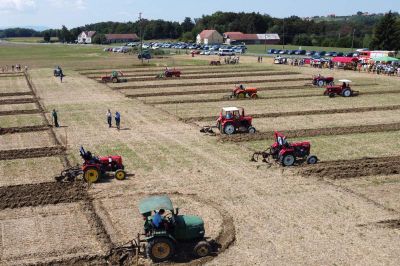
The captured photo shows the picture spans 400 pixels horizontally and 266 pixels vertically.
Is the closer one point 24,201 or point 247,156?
point 24,201

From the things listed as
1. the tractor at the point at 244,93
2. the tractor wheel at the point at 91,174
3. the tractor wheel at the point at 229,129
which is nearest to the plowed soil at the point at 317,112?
the tractor wheel at the point at 229,129

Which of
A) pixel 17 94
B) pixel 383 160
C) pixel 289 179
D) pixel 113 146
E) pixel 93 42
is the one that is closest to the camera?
pixel 289 179

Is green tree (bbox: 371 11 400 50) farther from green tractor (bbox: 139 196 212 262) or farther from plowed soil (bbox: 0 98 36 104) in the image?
green tractor (bbox: 139 196 212 262)

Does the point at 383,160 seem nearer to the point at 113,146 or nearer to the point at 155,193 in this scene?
the point at 155,193

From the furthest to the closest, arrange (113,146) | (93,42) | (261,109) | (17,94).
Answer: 1. (93,42)
2. (17,94)
3. (261,109)
4. (113,146)

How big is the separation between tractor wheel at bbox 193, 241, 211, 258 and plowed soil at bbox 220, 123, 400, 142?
1317 cm

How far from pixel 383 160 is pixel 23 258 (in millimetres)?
15888

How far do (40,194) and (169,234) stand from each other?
23.9 ft

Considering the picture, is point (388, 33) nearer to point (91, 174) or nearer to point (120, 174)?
point (120, 174)

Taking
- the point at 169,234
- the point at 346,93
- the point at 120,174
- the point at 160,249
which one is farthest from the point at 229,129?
the point at 346,93

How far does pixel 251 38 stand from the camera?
16412 cm

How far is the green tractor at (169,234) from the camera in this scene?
12.4 meters

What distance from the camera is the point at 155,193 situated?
17.7 m

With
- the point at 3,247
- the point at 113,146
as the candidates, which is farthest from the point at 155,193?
the point at 113,146
